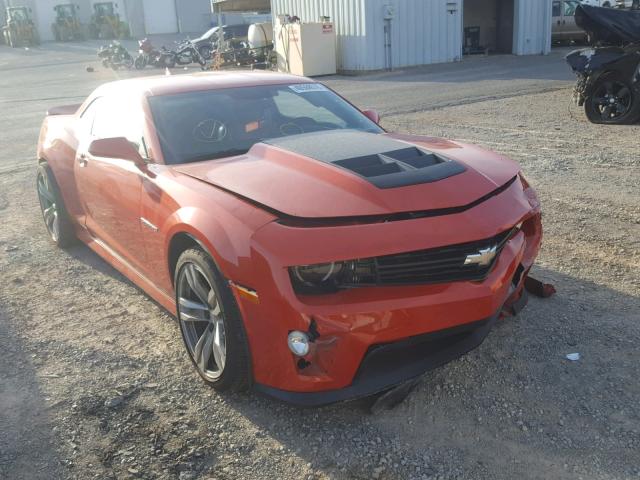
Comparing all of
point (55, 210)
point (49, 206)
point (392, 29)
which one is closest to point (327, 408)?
point (55, 210)

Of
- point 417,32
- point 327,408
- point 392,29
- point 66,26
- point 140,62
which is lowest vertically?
point 327,408

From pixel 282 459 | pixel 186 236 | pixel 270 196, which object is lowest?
pixel 282 459

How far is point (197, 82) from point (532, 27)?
24.3 metres

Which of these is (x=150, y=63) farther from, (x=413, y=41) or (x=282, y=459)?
(x=282, y=459)

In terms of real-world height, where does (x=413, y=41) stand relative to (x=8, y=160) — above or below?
above

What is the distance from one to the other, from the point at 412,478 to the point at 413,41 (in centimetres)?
2157

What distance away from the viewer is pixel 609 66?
9.45 meters

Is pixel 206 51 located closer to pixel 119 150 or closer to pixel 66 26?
pixel 66 26

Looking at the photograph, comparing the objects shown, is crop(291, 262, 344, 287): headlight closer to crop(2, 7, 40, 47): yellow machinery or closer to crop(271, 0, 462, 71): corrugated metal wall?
crop(271, 0, 462, 71): corrugated metal wall

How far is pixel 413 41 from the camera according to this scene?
22.2m

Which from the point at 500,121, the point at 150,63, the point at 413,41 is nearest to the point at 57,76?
the point at 150,63

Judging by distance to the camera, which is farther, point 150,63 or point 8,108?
point 150,63

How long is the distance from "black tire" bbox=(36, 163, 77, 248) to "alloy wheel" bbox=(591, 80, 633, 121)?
826 cm

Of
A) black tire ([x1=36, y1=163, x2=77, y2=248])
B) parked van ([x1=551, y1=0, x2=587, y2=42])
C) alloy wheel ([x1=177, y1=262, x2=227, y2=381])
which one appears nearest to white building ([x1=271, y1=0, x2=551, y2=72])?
parked van ([x1=551, y1=0, x2=587, y2=42])
